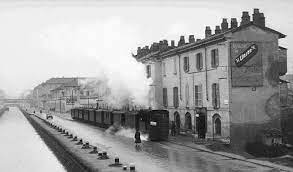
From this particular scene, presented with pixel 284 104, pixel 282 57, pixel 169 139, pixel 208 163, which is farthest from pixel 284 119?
pixel 208 163

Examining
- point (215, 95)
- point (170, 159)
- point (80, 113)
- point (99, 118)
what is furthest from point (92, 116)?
point (170, 159)

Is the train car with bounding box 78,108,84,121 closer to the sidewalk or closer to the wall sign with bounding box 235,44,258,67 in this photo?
the sidewalk

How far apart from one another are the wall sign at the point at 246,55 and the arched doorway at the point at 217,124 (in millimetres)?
4978

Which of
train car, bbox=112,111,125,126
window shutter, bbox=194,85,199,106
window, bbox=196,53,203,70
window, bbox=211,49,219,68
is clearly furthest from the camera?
train car, bbox=112,111,125,126

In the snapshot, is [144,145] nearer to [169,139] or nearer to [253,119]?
[169,139]

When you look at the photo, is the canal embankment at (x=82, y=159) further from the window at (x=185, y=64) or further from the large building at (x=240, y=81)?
the window at (x=185, y=64)

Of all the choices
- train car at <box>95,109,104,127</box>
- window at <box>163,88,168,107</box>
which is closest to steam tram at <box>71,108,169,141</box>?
train car at <box>95,109,104,127</box>

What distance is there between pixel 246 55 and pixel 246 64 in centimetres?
77

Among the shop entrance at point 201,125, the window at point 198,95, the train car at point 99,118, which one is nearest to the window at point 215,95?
the shop entrance at point 201,125

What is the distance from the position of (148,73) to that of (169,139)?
16.3 m

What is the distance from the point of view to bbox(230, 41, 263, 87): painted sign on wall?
3494cm

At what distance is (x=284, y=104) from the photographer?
1781 inches

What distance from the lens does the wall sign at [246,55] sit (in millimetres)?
35000

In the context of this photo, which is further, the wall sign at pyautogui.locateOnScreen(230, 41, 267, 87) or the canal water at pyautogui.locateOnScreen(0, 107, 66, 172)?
the wall sign at pyautogui.locateOnScreen(230, 41, 267, 87)
